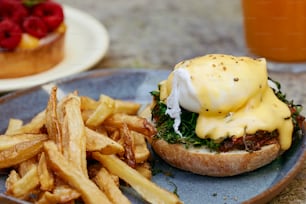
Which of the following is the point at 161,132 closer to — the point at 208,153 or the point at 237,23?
the point at 208,153

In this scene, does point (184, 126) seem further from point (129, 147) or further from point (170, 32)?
point (170, 32)

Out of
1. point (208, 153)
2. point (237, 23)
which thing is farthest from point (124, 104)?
point (237, 23)

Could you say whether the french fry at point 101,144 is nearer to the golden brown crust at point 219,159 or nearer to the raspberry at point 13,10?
the golden brown crust at point 219,159

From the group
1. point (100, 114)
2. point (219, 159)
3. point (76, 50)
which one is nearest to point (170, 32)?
point (76, 50)

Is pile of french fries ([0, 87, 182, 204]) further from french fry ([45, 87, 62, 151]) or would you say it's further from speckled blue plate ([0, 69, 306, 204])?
speckled blue plate ([0, 69, 306, 204])

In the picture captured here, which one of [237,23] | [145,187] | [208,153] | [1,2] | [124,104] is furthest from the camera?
[237,23]

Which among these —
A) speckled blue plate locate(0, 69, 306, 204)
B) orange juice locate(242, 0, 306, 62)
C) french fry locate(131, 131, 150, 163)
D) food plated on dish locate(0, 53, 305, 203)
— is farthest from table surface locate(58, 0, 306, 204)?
french fry locate(131, 131, 150, 163)
